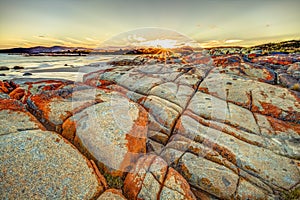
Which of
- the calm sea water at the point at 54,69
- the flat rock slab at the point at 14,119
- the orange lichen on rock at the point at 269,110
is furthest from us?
the calm sea water at the point at 54,69

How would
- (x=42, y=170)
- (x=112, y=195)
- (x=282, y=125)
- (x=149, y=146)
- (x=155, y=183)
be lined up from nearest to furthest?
(x=42, y=170) < (x=112, y=195) < (x=155, y=183) < (x=149, y=146) < (x=282, y=125)

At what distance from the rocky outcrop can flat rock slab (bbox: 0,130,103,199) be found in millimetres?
28

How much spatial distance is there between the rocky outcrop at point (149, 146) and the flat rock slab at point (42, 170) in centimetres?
3

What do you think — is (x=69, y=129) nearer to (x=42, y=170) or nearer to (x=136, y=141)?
(x=42, y=170)

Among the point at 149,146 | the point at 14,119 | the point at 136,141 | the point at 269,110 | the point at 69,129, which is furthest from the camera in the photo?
the point at 269,110

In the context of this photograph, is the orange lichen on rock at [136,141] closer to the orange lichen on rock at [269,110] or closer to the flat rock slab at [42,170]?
the flat rock slab at [42,170]

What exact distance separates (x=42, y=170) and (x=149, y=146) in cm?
471

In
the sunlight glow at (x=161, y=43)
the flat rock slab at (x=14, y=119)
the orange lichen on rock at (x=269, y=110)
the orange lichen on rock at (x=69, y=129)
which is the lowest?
the orange lichen on rock at (x=269, y=110)

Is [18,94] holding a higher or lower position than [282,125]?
higher

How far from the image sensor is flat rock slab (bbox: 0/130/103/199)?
15.8 ft

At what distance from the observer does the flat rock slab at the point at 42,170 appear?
483 cm

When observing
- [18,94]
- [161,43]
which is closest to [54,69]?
[18,94]

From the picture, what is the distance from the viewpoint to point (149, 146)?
8438 millimetres

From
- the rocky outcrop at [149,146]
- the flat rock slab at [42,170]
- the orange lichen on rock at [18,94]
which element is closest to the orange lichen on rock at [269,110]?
the rocky outcrop at [149,146]
